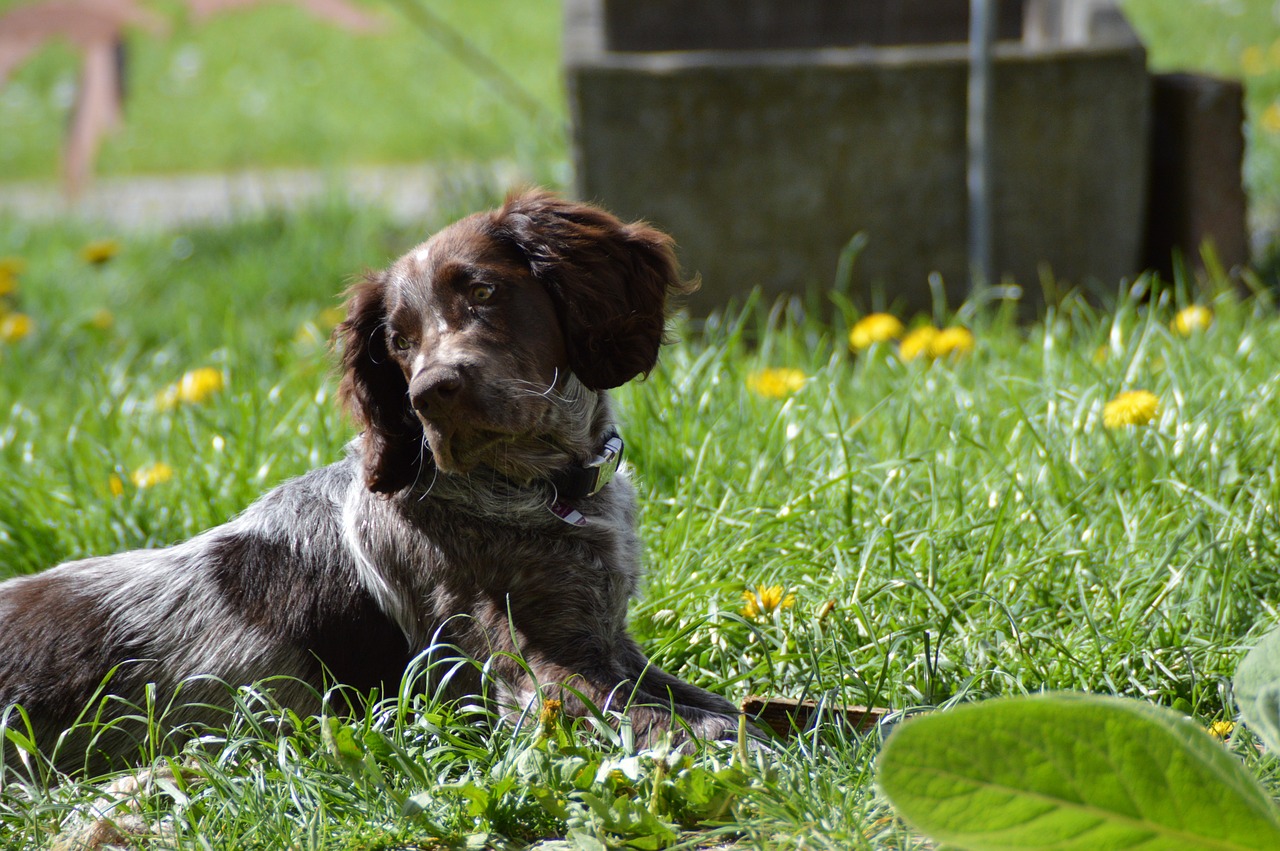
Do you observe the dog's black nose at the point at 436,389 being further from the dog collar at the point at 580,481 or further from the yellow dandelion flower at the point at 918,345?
the yellow dandelion flower at the point at 918,345

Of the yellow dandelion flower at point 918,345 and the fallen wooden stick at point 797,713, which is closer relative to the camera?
the fallen wooden stick at point 797,713

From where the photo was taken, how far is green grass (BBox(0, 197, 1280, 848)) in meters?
2.01

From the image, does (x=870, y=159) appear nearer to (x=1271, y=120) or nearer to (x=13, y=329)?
(x=1271, y=120)

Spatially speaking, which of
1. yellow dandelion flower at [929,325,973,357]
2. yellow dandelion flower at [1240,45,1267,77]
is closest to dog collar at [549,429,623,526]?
yellow dandelion flower at [929,325,973,357]

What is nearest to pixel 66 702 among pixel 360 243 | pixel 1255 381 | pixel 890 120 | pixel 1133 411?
pixel 1133 411

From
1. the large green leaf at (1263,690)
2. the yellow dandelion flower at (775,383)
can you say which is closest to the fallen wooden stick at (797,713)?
the large green leaf at (1263,690)

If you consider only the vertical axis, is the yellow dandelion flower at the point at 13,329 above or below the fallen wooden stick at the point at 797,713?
above

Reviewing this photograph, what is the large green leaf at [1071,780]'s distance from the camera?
57.3 inches

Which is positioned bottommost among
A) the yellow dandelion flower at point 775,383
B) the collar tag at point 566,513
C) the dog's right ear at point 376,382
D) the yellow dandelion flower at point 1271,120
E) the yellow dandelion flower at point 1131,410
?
the yellow dandelion flower at point 775,383

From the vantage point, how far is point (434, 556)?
2451 millimetres

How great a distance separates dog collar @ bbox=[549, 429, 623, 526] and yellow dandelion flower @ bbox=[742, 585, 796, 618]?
42 centimetres

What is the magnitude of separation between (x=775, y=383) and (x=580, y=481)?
1.42 meters

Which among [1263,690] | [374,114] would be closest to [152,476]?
[1263,690]

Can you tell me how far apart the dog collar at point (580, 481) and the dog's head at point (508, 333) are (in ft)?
0.11
